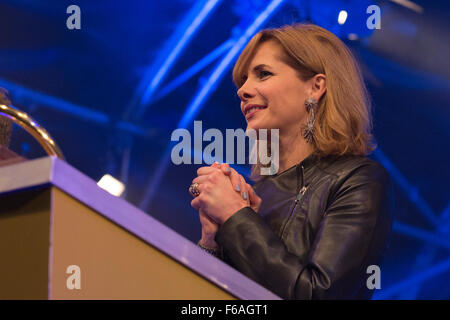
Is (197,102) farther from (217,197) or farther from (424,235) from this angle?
(217,197)

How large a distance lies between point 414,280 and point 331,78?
2564mm

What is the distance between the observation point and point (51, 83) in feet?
11.8

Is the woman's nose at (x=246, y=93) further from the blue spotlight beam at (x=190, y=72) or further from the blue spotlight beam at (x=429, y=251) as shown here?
the blue spotlight beam at (x=429, y=251)

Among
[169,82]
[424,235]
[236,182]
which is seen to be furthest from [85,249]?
[424,235]

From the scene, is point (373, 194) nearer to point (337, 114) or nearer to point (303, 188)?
point (303, 188)

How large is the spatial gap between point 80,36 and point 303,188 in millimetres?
2460

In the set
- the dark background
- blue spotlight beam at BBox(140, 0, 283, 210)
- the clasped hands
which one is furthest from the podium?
blue spotlight beam at BBox(140, 0, 283, 210)

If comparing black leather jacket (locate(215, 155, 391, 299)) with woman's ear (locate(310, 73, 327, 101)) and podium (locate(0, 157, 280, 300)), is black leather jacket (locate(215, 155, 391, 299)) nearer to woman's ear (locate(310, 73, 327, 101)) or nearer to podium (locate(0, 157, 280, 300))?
woman's ear (locate(310, 73, 327, 101))

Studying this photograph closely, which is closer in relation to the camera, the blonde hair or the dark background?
the blonde hair

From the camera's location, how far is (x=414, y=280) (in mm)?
3973

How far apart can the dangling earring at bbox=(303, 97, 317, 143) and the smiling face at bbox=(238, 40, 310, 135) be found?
16 millimetres

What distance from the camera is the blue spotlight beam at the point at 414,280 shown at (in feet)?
12.8

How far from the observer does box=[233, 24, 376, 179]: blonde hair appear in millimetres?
1801
